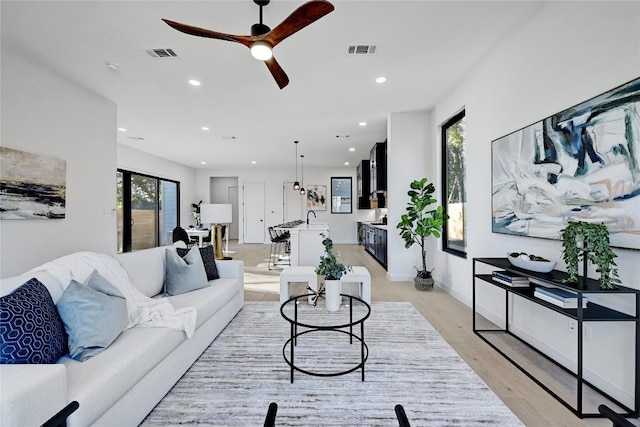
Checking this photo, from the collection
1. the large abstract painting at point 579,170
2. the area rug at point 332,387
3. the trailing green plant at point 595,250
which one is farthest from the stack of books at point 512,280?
the area rug at point 332,387

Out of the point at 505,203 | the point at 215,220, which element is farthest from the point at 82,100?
the point at 505,203

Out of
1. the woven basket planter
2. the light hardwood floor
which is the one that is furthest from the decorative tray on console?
the woven basket planter

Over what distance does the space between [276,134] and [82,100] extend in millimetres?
3221

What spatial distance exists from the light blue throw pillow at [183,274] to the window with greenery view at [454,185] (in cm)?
334

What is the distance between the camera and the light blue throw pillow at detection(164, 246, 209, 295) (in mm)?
2682

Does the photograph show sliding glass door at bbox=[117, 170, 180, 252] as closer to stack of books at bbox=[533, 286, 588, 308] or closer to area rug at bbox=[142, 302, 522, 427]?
area rug at bbox=[142, 302, 522, 427]

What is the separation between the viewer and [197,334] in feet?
7.35

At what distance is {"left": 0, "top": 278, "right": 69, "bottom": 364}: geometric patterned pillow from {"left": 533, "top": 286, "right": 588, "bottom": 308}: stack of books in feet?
9.68

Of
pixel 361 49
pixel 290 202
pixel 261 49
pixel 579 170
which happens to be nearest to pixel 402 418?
pixel 579 170

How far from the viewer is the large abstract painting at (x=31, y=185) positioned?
2.83m

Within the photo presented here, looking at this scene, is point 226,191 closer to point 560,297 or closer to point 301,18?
point 301,18

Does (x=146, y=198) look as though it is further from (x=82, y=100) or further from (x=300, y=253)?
(x=300, y=253)

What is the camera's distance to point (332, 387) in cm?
191

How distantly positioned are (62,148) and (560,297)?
5.23 m
